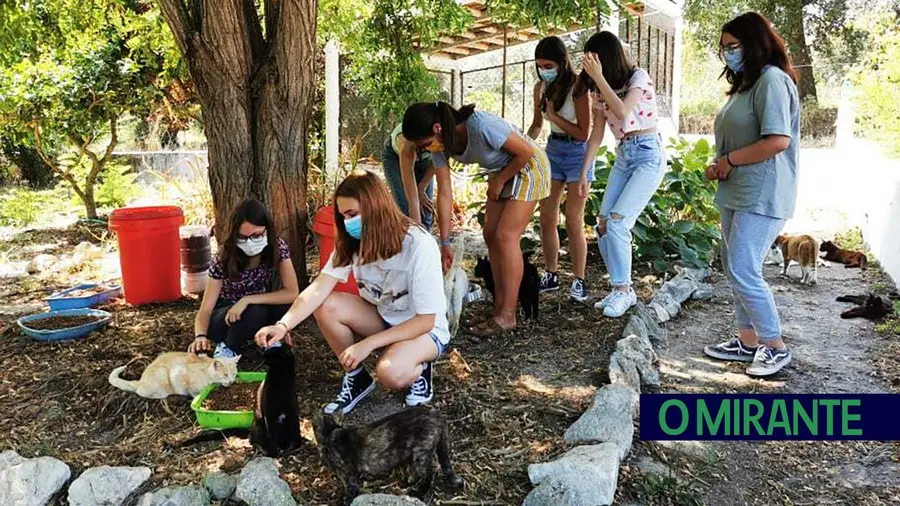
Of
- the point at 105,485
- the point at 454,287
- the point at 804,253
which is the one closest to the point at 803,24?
the point at 804,253

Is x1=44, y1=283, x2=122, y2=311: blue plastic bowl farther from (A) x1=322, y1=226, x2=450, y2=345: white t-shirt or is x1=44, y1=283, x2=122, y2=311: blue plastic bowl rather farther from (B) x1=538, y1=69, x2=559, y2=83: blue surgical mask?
(B) x1=538, y1=69, x2=559, y2=83: blue surgical mask

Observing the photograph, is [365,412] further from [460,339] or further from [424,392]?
[460,339]

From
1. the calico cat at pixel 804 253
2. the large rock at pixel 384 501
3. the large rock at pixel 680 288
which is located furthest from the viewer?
the calico cat at pixel 804 253

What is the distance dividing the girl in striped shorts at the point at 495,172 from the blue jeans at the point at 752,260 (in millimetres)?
981

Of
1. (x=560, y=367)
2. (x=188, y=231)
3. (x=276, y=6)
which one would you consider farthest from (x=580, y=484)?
(x=188, y=231)

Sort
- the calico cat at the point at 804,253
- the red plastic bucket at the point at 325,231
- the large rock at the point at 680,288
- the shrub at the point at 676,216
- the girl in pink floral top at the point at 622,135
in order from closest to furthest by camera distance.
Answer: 1. the girl in pink floral top at the point at 622,135
2. the red plastic bucket at the point at 325,231
3. the large rock at the point at 680,288
4. the calico cat at the point at 804,253
5. the shrub at the point at 676,216

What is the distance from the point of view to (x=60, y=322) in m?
4.15

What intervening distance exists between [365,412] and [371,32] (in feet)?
11.2

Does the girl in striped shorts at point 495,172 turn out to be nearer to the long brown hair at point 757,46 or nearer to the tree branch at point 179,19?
the long brown hair at point 757,46

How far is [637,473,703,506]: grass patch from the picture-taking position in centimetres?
246

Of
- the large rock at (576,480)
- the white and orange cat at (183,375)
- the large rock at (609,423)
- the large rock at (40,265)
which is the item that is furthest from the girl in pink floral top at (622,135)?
the large rock at (40,265)

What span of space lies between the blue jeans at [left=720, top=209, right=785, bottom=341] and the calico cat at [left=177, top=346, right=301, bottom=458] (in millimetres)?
2136

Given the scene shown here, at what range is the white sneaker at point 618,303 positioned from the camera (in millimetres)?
4312

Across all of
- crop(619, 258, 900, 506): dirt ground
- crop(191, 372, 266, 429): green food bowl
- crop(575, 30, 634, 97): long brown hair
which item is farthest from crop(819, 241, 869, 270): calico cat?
crop(191, 372, 266, 429): green food bowl
